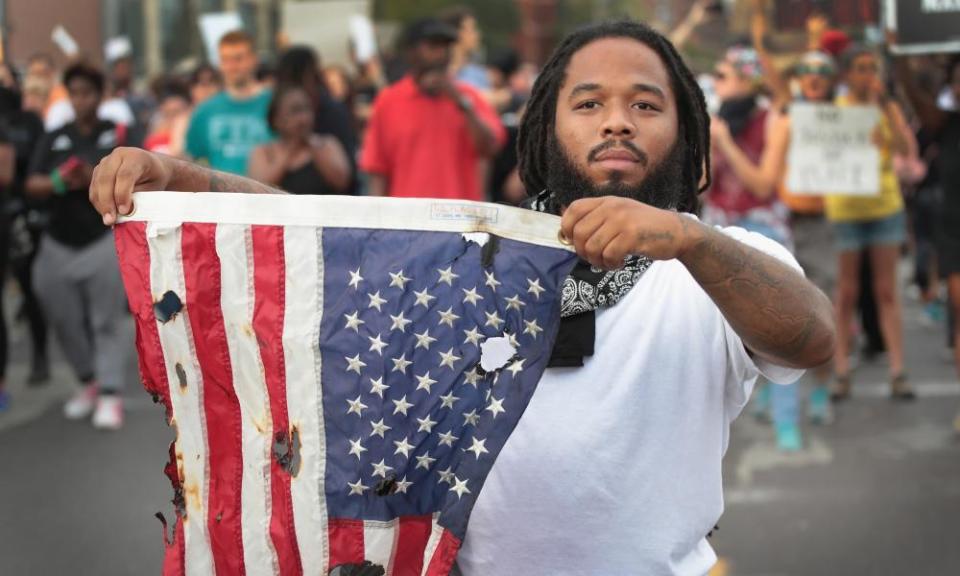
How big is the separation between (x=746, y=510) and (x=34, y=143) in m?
5.46

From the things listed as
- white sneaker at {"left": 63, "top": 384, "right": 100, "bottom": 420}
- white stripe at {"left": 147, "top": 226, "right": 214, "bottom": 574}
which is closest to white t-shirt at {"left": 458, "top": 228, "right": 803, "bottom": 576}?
white stripe at {"left": 147, "top": 226, "right": 214, "bottom": 574}

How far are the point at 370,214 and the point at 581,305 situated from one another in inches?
15.0

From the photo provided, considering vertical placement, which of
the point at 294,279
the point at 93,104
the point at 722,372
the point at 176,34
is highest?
the point at 294,279

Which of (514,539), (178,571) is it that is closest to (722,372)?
(514,539)

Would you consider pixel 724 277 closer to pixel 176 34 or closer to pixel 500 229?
pixel 500 229

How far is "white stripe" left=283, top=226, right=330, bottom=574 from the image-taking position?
2477 millimetres

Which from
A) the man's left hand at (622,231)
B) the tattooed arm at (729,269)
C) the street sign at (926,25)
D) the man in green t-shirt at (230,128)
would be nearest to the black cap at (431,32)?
the man in green t-shirt at (230,128)

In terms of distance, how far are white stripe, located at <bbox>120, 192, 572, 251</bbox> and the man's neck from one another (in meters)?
6.38

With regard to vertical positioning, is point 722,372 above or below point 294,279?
below

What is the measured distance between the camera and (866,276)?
9.27 meters

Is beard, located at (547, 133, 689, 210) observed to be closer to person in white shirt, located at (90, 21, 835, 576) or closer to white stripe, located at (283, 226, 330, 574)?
person in white shirt, located at (90, 21, 835, 576)

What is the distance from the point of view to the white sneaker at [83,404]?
866 centimetres

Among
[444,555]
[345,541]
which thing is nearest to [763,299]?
[444,555]

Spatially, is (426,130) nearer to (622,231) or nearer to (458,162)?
(458,162)
